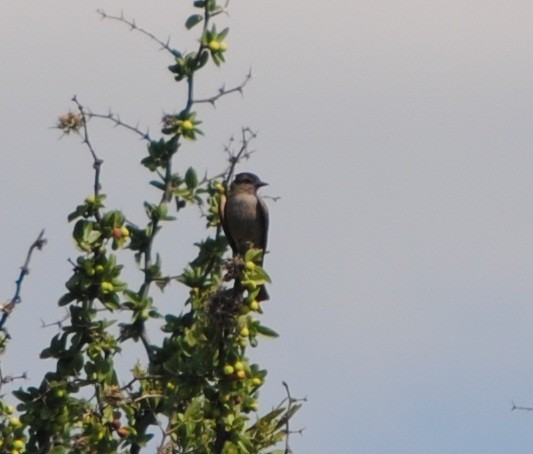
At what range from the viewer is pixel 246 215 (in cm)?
1167

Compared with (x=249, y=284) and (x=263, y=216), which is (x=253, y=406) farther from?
(x=263, y=216)

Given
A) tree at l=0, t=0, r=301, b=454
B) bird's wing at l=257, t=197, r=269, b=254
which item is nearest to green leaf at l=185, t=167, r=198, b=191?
tree at l=0, t=0, r=301, b=454

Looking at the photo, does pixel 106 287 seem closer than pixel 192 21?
Yes

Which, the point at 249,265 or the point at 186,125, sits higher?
the point at 186,125

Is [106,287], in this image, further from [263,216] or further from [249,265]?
[263,216]

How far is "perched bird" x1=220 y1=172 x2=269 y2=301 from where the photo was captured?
1156cm

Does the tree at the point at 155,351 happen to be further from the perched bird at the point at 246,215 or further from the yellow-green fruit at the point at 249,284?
the perched bird at the point at 246,215

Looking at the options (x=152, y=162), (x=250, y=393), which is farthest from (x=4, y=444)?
(x=152, y=162)

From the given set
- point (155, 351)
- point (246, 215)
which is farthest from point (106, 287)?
point (246, 215)

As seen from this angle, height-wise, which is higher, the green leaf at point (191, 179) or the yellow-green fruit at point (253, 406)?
the green leaf at point (191, 179)

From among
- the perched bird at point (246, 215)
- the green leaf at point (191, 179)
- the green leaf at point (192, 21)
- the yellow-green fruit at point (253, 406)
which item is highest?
the perched bird at point (246, 215)

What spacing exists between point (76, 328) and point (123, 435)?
54 cm

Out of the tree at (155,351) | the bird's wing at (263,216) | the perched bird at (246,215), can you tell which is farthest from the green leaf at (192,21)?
the bird's wing at (263,216)

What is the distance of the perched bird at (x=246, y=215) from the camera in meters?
11.6
